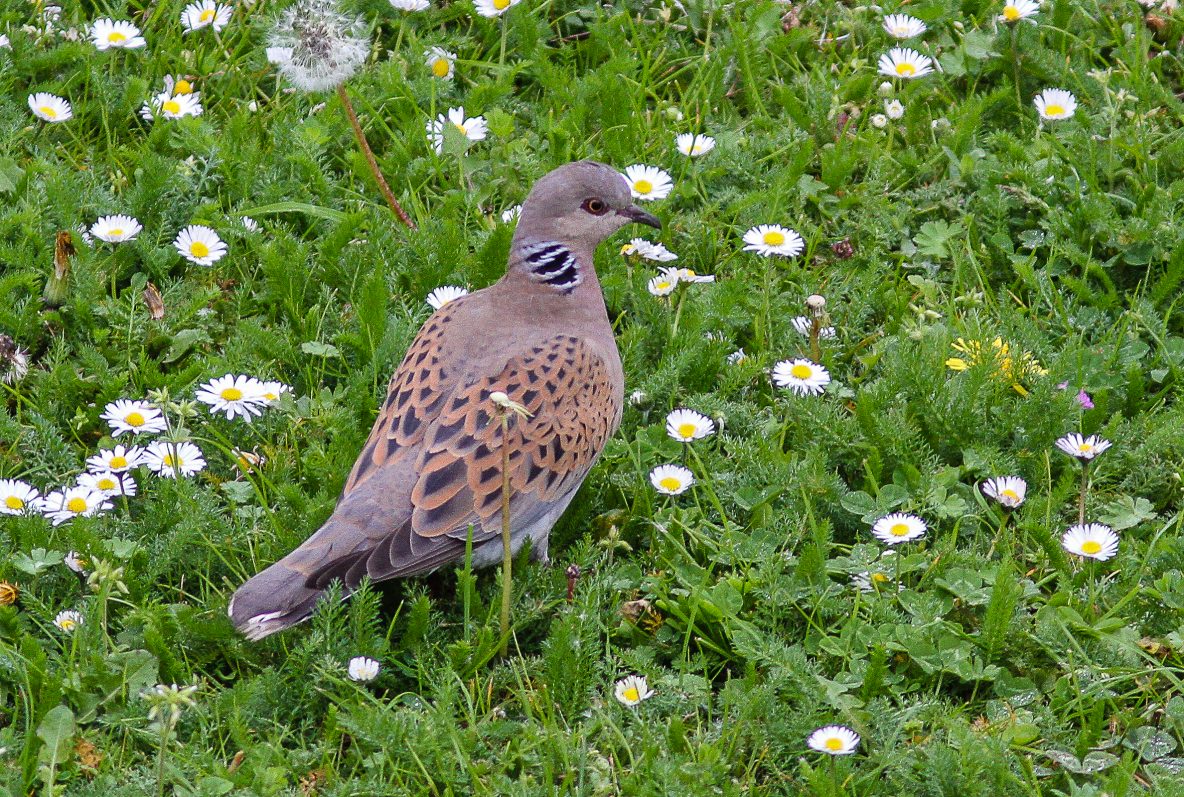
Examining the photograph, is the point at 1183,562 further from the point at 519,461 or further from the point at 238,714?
the point at 238,714

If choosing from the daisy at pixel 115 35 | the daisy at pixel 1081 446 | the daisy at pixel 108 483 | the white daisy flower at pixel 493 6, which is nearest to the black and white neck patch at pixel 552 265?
the daisy at pixel 108 483

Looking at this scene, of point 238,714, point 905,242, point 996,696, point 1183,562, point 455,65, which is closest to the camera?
point 238,714

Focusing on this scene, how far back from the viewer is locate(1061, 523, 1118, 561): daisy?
4578 millimetres

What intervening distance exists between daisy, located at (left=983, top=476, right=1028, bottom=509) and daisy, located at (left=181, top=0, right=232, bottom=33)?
3.88m

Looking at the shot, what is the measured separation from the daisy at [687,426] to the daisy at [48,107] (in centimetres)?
294

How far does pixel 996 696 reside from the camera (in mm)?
4305

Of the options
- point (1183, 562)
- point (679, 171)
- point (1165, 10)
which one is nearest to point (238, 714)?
point (1183, 562)

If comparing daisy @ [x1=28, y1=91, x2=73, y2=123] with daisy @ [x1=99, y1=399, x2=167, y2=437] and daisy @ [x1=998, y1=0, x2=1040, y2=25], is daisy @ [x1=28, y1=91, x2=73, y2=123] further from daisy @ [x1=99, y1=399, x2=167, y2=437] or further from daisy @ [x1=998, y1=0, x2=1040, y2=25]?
daisy @ [x1=998, y1=0, x2=1040, y2=25]

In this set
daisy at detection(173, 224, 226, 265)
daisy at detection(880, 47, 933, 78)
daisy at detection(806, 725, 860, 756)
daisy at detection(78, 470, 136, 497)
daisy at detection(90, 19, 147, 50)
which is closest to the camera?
daisy at detection(806, 725, 860, 756)

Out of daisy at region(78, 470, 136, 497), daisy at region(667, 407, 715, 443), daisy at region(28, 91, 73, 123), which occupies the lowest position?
daisy at region(667, 407, 715, 443)

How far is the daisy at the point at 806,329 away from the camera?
5.54m

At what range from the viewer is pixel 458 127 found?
20.4ft

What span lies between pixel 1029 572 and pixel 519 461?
5.18ft

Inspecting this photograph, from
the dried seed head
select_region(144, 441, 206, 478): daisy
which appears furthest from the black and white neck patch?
the dried seed head
